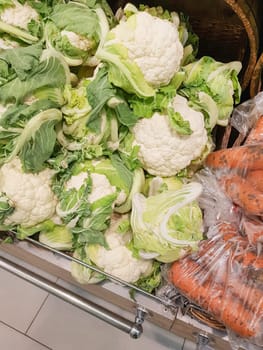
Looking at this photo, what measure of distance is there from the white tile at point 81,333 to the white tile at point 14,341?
20mm

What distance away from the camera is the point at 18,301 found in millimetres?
1471

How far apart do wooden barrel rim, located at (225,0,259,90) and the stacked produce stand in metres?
0.05

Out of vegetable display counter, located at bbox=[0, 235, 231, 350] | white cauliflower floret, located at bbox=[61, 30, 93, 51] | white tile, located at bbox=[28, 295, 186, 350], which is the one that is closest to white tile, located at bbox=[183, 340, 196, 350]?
white tile, located at bbox=[28, 295, 186, 350]

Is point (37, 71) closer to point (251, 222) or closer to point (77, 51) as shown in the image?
point (77, 51)

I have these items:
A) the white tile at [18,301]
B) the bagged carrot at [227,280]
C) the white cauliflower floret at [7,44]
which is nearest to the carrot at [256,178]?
the bagged carrot at [227,280]

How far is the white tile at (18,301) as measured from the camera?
1.44 m

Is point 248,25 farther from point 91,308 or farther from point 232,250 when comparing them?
point 91,308

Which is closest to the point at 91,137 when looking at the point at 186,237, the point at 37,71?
the point at 37,71

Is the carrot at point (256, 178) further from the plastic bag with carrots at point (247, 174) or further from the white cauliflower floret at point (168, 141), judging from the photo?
the white cauliflower floret at point (168, 141)

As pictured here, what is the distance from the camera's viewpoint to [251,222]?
899 millimetres

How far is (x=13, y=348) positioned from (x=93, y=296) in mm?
328

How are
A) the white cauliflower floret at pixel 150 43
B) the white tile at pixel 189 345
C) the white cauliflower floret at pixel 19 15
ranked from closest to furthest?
the white cauliflower floret at pixel 150 43, the white cauliflower floret at pixel 19 15, the white tile at pixel 189 345

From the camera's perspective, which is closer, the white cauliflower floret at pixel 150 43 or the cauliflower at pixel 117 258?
the white cauliflower floret at pixel 150 43

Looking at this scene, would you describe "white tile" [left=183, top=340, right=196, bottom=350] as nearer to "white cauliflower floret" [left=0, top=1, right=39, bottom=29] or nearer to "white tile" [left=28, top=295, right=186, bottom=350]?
"white tile" [left=28, top=295, right=186, bottom=350]
